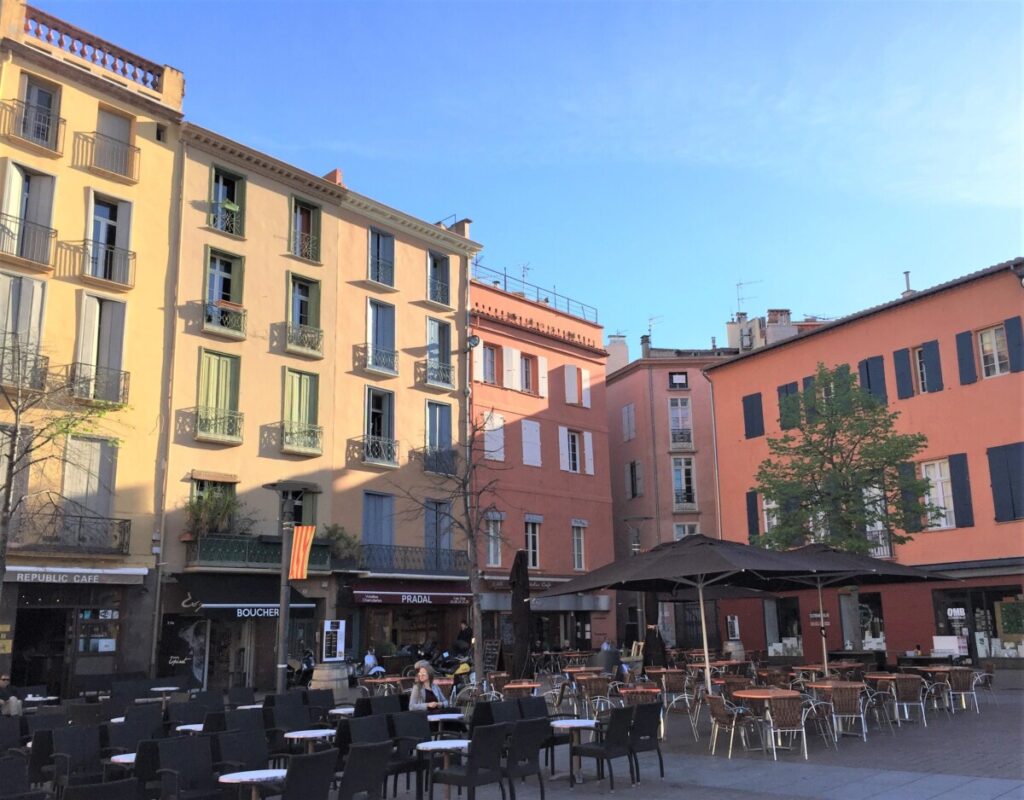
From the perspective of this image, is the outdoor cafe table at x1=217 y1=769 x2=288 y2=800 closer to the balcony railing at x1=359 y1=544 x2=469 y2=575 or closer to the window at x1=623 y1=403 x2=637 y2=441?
the balcony railing at x1=359 y1=544 x2=469 y2=575

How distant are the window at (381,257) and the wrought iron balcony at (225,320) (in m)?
4.93

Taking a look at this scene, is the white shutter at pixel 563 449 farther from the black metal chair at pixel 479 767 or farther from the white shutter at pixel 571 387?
the black metal chair at pixel 479 767

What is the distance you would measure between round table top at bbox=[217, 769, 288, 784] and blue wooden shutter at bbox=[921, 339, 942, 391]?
23.4 metres

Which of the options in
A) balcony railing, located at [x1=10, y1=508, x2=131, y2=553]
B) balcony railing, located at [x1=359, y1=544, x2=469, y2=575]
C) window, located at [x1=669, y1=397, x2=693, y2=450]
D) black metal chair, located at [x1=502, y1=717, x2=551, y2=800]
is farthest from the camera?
window, located at [x1=669, y1=397, x2=693, y2=450]

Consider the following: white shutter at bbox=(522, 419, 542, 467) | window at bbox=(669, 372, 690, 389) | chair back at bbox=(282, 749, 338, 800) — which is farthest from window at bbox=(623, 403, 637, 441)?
chair back at bbox=(282, 749, 338, 800)

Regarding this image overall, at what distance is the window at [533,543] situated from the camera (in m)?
30.3

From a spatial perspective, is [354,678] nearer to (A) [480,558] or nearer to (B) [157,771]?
(A) [480,558]

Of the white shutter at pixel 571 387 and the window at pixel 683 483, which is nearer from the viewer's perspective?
the white shutter at pixel 571 387

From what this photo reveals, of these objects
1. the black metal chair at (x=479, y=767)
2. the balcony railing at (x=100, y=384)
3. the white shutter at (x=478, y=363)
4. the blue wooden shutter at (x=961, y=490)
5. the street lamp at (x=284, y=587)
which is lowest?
the black metal chair at (x=479, y=767)

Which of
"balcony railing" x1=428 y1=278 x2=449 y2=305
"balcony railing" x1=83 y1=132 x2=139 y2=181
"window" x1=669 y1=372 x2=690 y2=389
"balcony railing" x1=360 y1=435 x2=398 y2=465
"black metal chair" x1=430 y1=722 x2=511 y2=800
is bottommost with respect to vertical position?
"black metal chair" x1=430 y1=722 x2=511 y2=800

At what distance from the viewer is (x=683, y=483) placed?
37406mm

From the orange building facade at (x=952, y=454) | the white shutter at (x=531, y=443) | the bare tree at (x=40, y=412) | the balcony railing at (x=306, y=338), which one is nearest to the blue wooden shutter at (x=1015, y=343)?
the orange building facade at (x=952, y=454)

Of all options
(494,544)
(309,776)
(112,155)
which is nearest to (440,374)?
(494,544)

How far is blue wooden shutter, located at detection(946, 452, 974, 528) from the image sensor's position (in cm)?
2453
